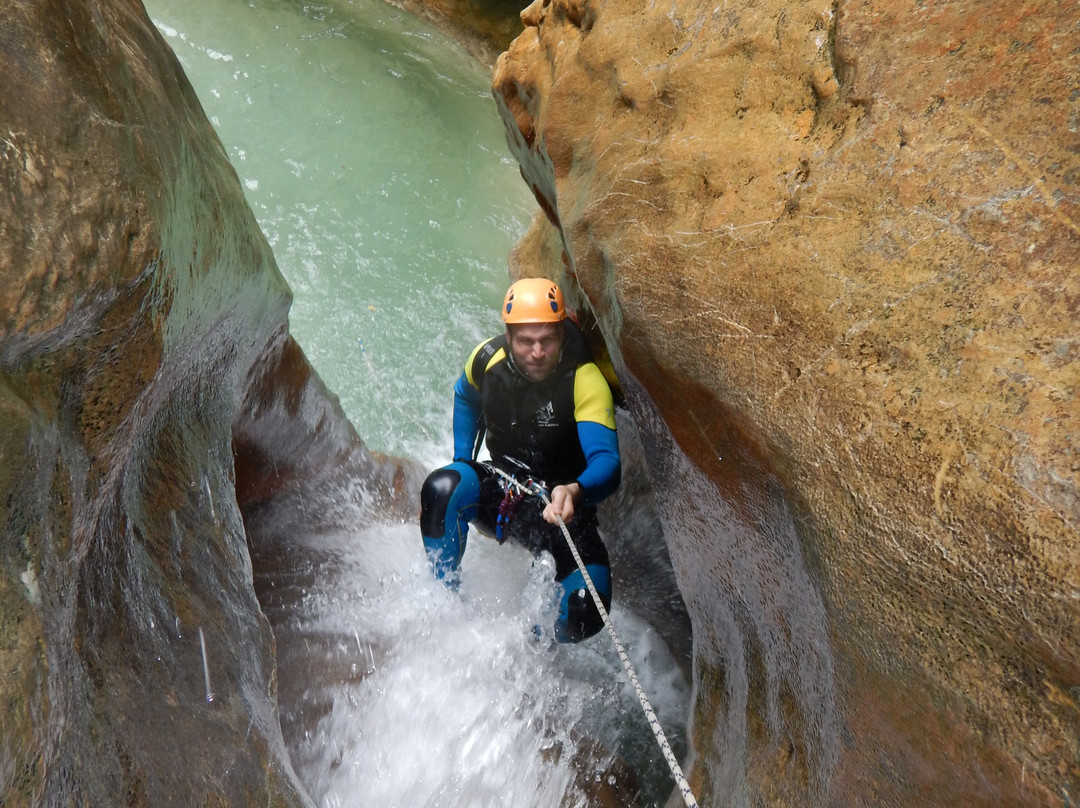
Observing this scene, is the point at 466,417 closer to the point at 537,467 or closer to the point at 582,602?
the point at 537,467

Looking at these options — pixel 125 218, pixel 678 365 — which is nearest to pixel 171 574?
pixel 125 218

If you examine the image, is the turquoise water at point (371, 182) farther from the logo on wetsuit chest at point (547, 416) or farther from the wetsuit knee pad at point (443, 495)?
the logo on wetsuit chest at point (547, 416)

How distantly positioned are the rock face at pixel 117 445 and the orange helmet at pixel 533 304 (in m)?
1.24

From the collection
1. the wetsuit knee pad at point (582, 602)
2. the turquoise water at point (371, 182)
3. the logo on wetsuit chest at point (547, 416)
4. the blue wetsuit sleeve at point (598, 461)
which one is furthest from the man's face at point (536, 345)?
the turquoise water at point (371, 182)

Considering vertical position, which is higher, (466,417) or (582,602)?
(466,417)

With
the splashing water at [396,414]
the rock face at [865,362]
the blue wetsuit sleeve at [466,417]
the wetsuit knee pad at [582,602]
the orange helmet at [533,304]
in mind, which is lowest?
the splashing water at [396,414]

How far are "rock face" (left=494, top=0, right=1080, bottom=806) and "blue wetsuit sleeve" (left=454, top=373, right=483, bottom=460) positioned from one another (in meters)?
1.18

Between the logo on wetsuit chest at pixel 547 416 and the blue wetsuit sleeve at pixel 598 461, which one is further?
the logo on wetsuit chest at pixel 547 416

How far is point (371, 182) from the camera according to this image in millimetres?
7230

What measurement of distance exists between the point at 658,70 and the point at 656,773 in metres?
3.13

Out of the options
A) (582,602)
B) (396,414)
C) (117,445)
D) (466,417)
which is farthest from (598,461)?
(396,414)

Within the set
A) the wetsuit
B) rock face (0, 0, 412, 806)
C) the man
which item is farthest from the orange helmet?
rock face (0, 0, 412, 806)

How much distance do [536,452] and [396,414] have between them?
9.23 feet

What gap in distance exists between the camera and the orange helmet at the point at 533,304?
3.25m
